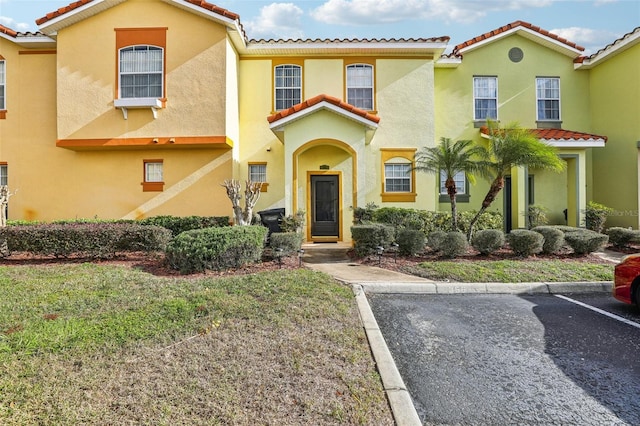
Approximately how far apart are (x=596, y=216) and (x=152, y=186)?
16.0 metres

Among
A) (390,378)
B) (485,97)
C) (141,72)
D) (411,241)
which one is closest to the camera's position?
(390,378)

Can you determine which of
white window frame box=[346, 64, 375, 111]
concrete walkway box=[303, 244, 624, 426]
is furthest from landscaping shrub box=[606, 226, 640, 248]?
white window frame box=[346, 64, 375, 111]

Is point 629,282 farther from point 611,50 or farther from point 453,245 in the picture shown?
point 611,50

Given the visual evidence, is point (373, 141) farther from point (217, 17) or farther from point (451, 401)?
point (451, 401)

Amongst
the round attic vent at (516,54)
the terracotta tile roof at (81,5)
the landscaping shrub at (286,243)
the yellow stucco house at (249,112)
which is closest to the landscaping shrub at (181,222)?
the yellow stucco house at (249,112)

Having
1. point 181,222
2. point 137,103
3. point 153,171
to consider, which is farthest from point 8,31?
point 181,222

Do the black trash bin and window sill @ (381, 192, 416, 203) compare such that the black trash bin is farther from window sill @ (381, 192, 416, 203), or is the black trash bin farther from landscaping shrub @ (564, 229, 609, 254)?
landscaping shrub @ (564, 229, 609, 254)

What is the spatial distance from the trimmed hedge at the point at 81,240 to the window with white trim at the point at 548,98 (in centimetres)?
1523

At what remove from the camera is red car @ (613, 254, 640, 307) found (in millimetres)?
6012

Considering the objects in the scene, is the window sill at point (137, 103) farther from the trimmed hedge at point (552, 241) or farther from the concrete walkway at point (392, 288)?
the trimmed hedge at point (552, 241)

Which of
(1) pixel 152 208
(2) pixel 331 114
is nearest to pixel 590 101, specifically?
(2) pixel 331 114

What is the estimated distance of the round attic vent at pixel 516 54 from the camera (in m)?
15.1

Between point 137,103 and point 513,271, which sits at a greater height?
point 137,103

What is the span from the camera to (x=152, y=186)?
1326 centimetres
